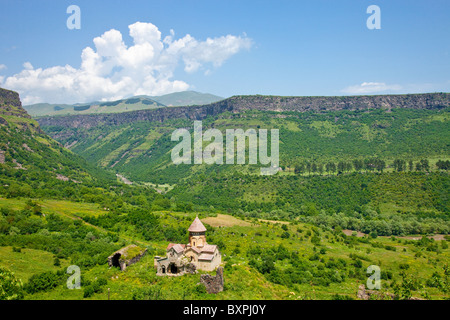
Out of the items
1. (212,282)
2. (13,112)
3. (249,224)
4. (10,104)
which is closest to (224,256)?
(212,282)

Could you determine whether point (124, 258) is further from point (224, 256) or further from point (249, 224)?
point (249, 224)

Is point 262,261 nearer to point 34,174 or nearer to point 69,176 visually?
point 34,174

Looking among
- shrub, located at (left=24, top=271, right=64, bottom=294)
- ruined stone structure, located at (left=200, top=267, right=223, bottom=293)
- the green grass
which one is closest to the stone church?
ruined stone structure, located at (left=200, top=267, right=223, bottom=293)

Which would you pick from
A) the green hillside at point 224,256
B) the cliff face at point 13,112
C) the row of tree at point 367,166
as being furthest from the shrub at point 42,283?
the cliff face at point 13,112

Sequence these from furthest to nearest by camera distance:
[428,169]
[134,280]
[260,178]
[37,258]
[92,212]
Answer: [260,178], [428,169], [92,212], [37,258], [134,280]

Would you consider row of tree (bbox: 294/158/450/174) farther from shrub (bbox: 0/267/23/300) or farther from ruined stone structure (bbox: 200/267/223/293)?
shrub (bbox: 0/267/23/300)

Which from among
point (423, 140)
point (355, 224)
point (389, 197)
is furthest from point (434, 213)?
point (423, 140)

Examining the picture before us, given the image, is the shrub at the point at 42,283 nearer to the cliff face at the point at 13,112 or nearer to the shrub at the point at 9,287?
the shrub at the point at 9,287

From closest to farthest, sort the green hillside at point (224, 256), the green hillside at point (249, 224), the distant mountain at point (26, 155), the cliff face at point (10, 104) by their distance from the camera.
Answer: the green hillside at point (224, 256), the green hillside at point (249, 224), the distant mountain at point (26, 155), the cliff face at point (10, 104)
